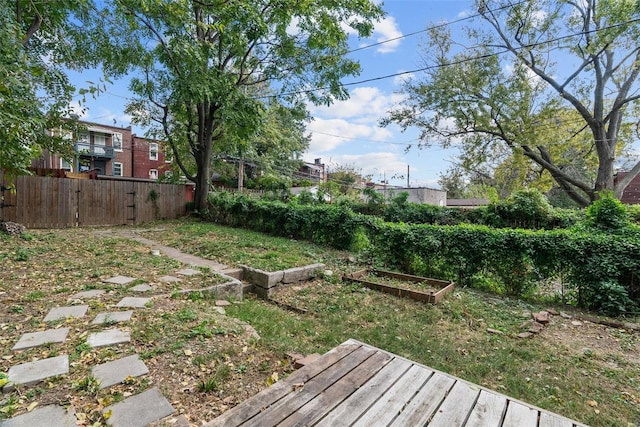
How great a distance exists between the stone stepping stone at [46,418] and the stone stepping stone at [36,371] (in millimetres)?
313

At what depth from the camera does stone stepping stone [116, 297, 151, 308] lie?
3.05 meters

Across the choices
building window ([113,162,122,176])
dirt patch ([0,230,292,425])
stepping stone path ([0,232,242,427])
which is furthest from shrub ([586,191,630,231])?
building window ([113,162,122,176])

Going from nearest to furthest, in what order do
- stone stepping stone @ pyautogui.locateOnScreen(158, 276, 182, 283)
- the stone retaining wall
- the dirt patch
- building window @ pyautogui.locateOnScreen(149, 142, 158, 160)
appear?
the dirt patch, stone stepping stone @ pyautogui.locateOnScreen(158, 276, 182, 283), the stone retaining wall, building window @ pyautogui.locateOnScreen(149, 142, 158, 160)

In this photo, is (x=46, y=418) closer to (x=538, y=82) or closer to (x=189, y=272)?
(x=189, y=272)

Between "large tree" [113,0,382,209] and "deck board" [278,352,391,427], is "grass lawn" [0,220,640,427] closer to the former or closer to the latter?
"deck board" [278,352,391,427]

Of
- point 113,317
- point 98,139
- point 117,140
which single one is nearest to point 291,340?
point 113,317

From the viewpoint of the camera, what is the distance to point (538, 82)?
44.2ft

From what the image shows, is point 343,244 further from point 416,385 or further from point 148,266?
point 416,385

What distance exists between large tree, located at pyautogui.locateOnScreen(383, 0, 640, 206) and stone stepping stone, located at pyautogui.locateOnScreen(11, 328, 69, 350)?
13.6 metres

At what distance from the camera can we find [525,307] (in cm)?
434

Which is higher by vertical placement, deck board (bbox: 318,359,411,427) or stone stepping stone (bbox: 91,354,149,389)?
deck board (bbox: 318,359,411,427)

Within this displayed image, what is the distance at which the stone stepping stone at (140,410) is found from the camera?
1558 mm

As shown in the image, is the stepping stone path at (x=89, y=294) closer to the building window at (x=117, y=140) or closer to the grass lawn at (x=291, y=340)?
the grass lawn at (x=291, y=340)

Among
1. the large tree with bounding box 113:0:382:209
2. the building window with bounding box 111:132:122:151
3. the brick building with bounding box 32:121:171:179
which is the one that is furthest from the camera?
the building window with bounding box 111:132:122:151
